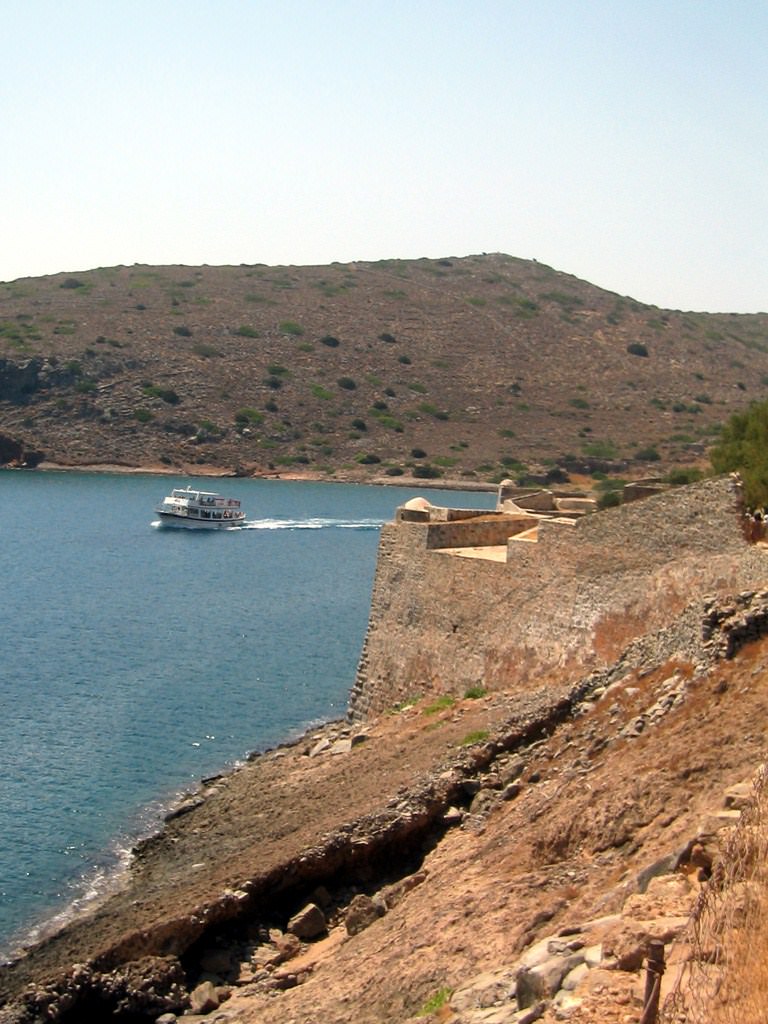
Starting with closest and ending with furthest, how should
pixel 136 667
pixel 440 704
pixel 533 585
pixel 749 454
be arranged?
pixel 533 585
pixel 440 704
pixel 749 454
pixel 136 667

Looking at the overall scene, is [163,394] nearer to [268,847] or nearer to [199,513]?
[199,513]

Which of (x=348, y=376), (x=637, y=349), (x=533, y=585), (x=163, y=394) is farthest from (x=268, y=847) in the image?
(x=637, y=349)

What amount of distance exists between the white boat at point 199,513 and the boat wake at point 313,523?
0.85 m

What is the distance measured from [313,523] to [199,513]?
556 cm

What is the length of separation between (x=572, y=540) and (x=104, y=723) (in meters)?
12.2

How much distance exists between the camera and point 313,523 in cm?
6994

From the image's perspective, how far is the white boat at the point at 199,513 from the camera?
69062 mm

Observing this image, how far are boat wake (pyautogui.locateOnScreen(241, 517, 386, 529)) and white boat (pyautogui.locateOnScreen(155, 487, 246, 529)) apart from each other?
0.85m

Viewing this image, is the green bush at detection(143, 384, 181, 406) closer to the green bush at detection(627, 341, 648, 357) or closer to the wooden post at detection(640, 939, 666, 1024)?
the green bush at detection(627, 341, 648, 357)

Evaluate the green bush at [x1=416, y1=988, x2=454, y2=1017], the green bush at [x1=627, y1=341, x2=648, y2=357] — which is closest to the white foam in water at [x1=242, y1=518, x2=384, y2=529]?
the green bush at [x1=416, y1=988, x2=454, y2=1017]

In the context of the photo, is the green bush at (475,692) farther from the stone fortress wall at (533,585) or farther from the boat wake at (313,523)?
the boat wake at (313,523)

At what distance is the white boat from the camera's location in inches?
2719

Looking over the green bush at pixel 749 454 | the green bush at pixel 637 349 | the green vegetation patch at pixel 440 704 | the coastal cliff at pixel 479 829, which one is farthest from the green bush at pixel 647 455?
the green vegetation patch at pixel 440 704

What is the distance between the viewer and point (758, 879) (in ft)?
22.1
